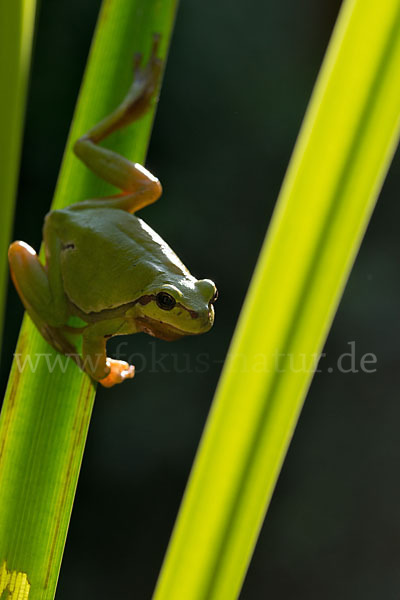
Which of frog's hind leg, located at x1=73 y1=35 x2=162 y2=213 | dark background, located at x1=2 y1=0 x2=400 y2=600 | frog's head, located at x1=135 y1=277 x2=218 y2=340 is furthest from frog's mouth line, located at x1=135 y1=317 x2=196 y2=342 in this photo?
dark background, located at x1=2 y1=0 x2=400 y2=600

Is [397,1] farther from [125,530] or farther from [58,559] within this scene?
[125,530]

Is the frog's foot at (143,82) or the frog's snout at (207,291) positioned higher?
the frog's foot at (143,82)

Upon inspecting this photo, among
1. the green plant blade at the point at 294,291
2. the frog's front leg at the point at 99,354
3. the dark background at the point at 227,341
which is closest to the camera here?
the green plant blade at the point at 294,291

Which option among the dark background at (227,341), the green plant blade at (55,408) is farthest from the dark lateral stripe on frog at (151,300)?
the dark background at (227,341)

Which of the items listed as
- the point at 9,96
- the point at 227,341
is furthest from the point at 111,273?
the point at 227,341

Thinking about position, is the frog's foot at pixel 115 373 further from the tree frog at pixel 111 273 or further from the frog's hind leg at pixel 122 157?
the frog's hind leg at pixel 122 157

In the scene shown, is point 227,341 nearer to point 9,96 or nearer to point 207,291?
point 207,291
